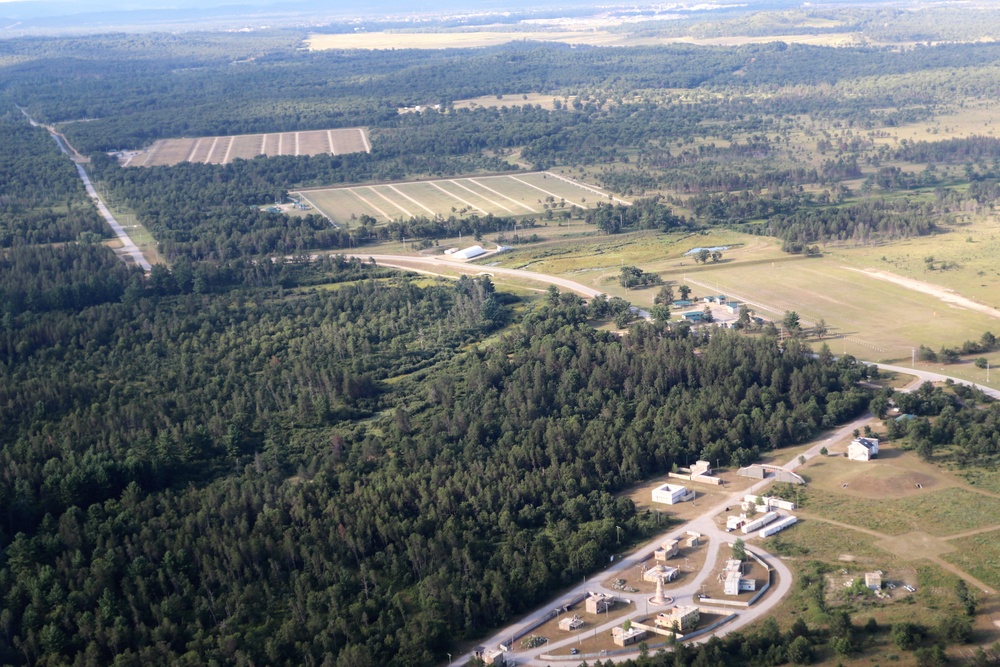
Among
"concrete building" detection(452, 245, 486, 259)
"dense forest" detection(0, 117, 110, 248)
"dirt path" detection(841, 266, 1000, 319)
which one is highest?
"dense forest" detection(0, 117, 110, 248)

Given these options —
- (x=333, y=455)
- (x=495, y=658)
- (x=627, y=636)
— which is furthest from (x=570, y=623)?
(x=333, y=455)

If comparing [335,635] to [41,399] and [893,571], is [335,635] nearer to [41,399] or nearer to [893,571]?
[893,571]

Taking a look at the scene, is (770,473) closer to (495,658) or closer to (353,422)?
(495,658)

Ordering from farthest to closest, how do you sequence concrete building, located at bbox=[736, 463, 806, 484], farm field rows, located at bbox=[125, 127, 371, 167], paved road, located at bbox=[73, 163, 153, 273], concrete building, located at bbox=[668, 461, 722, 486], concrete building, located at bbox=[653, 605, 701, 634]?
1. farm field rows, located at bbox=[125, 127, 371, 167]
2. paved road, located at bbox=[73, 163, 153, 273]
3. concrete building, located at bbox=[668, 461, 722, 486]
4. concrete building, located at bbox=[736, 463, 806, 484]
5. concrete building, located at bbox=[653, 605, 701, 634]

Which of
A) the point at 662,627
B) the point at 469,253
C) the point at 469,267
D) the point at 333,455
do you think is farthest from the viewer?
the point at 469,253

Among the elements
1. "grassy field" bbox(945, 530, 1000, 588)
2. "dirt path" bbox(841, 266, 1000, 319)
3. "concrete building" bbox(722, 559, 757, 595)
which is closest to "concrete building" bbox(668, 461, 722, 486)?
"concrete building" bbox(722, 559, 757, 595)

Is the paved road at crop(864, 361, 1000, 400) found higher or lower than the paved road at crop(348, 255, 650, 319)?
lower

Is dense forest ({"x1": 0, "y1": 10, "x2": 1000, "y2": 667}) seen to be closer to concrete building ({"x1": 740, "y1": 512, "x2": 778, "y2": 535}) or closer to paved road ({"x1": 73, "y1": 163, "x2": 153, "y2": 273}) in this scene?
paved road ({"x1": 73, "y1": 163, "x2": 153, "y2": 273})
